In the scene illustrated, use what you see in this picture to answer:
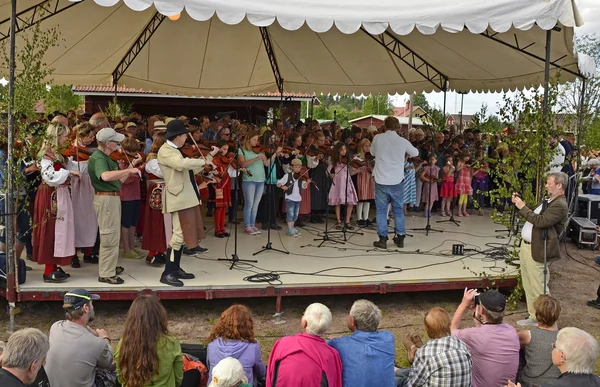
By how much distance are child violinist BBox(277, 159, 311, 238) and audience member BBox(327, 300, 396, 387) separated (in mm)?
4934

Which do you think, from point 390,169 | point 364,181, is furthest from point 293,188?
point 364,181

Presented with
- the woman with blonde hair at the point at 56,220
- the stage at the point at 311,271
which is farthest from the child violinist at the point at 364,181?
the woman with blonde hair at the point at 56,220

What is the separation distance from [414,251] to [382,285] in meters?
1.67

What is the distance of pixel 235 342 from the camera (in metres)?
3.61

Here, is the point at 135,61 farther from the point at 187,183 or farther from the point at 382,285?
the point at 382,285

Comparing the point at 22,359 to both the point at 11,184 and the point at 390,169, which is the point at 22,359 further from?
the point at 390,169

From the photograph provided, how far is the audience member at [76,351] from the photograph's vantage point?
3467mm

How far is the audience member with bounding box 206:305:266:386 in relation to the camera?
3.59 metres

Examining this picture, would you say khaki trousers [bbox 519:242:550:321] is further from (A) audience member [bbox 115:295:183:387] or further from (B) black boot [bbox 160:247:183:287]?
(A) audience member [bbox 115:295:183:387]

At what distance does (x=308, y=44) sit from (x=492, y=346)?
8.14 m

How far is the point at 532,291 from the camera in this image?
5957mm

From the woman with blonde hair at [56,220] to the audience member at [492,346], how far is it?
164 inches

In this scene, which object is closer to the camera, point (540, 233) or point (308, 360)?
point (308, 360)

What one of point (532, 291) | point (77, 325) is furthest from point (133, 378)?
point (532, 291)
